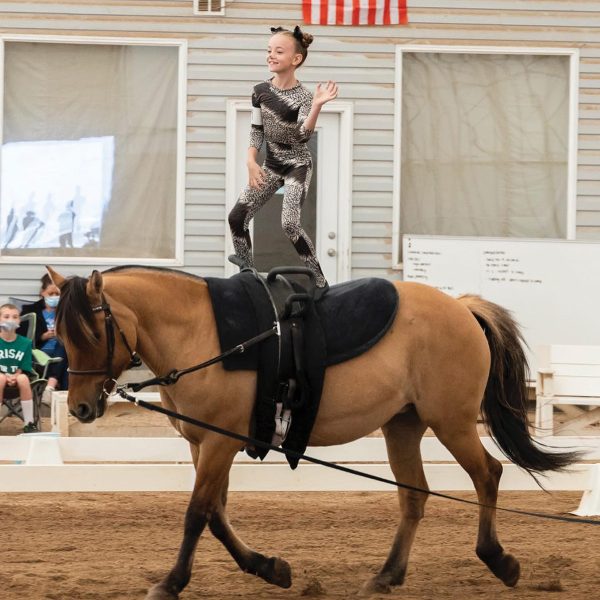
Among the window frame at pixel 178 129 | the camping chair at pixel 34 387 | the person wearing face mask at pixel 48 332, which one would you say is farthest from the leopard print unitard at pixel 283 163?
the window frame at pixel 178 129

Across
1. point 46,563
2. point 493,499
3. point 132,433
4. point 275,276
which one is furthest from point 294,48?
point 132,433

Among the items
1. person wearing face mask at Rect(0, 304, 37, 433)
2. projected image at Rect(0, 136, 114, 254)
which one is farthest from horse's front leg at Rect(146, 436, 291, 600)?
projected image at Rect(0, 136, 114, 254)

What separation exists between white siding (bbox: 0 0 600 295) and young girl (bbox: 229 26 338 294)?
6.46 m

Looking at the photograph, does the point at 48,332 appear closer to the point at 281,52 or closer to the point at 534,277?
the point at 534,277

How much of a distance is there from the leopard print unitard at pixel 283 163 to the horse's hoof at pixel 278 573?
139 centimetres

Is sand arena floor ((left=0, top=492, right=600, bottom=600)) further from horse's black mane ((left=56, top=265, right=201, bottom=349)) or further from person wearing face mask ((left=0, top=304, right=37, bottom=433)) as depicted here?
person wearing face mask ((left=0, top=304, right=37, bottom=433))

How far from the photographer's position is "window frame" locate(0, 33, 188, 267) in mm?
12719

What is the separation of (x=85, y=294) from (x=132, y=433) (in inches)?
226

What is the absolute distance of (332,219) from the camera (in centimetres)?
1294

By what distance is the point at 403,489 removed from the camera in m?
6.37

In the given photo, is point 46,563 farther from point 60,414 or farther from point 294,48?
point 60,414

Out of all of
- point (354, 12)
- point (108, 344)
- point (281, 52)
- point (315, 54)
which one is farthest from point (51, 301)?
point (108, 344)

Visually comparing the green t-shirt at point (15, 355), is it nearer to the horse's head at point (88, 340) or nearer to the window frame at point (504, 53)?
the window frame at point (504, 53)

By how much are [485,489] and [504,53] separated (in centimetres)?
782
